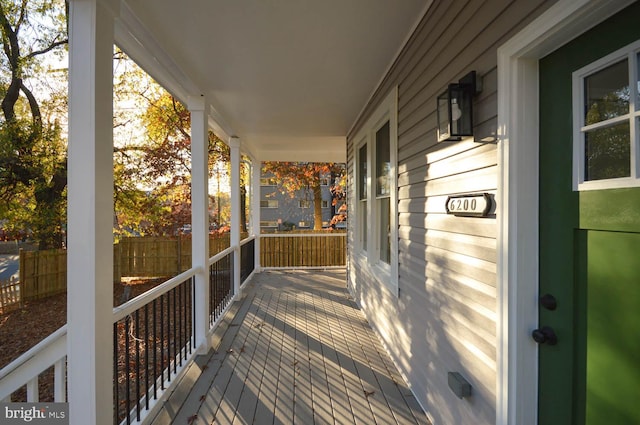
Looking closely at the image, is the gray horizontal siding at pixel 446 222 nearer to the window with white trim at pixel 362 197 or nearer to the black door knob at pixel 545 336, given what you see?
the black door knob at pixel 545 336

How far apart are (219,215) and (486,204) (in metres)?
10.2

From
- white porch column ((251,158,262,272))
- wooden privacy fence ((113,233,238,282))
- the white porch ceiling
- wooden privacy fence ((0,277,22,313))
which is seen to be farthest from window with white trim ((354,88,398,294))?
wooden privacy fence ((113,233,238,282))

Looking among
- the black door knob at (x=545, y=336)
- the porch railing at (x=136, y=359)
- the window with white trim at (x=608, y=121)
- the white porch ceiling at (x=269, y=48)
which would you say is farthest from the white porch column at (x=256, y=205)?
the window with white trim at (x=608, y=121)

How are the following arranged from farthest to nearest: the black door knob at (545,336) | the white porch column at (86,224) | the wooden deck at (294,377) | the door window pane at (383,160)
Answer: the door window pane at (383,160), the wooden deck at (294,377), the white porch column at (86,224), the black door knob at (545,336)

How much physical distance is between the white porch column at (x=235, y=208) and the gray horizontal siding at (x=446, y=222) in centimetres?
300

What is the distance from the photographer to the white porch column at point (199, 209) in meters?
3.28

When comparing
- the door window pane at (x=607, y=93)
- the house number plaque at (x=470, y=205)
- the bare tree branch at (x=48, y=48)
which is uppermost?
the bare tree branch at (x=48, y=48)

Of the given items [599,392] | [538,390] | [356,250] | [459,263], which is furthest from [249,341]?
[599,392]

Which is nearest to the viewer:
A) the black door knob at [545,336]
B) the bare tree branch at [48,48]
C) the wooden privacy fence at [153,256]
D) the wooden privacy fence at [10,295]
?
the black door knob at [545,336]

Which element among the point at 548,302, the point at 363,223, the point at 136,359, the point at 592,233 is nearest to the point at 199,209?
the point at 136,359

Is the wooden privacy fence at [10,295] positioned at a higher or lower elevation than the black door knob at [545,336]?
lower

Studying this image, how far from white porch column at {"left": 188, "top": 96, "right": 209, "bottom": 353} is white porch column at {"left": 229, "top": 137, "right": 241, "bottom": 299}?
184 centimetres

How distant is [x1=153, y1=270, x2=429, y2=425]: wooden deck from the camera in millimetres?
2238

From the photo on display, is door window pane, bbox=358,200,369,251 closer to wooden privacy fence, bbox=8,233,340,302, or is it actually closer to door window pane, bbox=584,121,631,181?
wooden privacy fence, bbox=8,233,340,302
